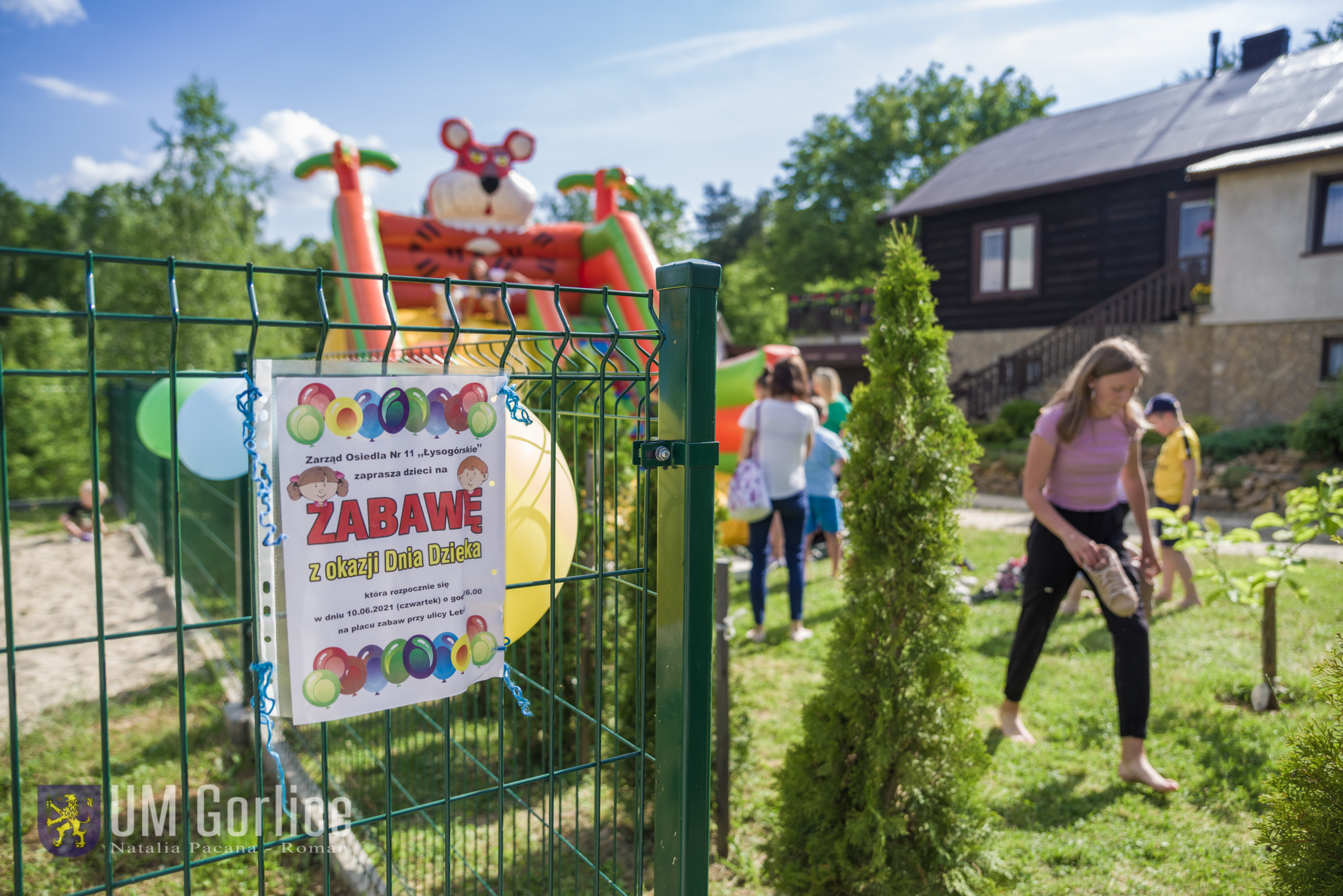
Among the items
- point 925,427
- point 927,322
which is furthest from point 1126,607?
point 927,322

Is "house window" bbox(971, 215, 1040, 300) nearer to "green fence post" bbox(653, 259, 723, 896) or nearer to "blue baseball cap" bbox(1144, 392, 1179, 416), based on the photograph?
"blue baseball cap" bbox(1144, 392, 1179, 416)

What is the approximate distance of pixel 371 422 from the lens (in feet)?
4.77

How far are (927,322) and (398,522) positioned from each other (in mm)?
1856

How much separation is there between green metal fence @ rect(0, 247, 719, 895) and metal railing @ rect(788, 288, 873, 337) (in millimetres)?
16531

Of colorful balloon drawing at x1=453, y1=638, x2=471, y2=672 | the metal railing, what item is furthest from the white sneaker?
the metal railing

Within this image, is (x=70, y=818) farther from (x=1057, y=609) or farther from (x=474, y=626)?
(x=1057, y=609)

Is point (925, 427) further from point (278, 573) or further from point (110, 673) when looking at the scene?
point (110, 673)

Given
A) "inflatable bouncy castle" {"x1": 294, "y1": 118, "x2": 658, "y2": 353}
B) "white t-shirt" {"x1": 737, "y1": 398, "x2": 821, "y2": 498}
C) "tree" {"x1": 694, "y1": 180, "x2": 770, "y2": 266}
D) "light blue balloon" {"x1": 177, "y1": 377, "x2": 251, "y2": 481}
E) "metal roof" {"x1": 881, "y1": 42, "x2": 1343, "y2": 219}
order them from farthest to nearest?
"tree" {"x1": 694, "y1": 180, "x2": 770, "y2": 266} < "metal roof" {"x1": 881, "y1": 42, "x2": 1343, "y2": 219} < "inflatable bouncy castle" {"x1": 294, "y1": 118, "x2": 658, "y2": 353} < "white t-shirt" {"x1": 737, "y1": 398, "x2": 821, "y2": 498} < "light blue balloon" {"x1": 177, "y1": 377, "x2": 251, "y2": 481}

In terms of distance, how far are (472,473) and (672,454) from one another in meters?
0.42

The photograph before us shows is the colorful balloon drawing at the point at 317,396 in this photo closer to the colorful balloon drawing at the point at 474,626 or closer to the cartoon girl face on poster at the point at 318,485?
the cartoon girl face on poster at the point at 318,485

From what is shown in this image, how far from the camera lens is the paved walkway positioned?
742 centimetres

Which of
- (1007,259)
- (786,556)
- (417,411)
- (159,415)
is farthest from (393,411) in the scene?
(1007,259)

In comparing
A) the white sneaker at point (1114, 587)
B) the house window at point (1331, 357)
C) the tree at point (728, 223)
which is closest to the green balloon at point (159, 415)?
the white sneaker at point (1114, 587)

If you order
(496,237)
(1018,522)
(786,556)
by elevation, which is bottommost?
(1018,522)
